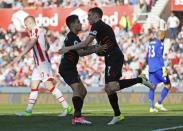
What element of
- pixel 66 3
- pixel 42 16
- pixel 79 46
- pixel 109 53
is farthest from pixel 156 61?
pixel 66 3

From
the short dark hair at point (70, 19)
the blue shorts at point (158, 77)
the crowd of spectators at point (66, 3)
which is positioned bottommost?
the blue shorts at point (158, 77)

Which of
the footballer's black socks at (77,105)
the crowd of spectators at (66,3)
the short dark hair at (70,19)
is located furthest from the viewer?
the crowd of spectators at (66,3)

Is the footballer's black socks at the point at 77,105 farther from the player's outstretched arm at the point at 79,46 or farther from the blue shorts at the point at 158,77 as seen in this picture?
the blue shorts at the point at 158,77

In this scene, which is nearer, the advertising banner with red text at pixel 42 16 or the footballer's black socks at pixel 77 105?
the footballer's black socks at pixel 77 105

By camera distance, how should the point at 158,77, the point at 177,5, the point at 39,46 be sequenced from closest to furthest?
the point at 39,46 → the point at 158,77 → the point at 177,5

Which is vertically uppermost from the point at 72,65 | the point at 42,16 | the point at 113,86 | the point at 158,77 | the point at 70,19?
the point at 70,19

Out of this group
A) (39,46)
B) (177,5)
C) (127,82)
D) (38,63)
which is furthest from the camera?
(177,5)

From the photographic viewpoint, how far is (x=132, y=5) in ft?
112

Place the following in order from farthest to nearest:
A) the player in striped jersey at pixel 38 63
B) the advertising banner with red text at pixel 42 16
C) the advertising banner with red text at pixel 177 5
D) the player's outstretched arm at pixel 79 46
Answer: the advertising banner with red text at pixel 42 16 < the advertising banner with red text at pixel 177 5 < the player in striped jersey at pixel 38 63 < the player's outstretched arm at pixel 79 46

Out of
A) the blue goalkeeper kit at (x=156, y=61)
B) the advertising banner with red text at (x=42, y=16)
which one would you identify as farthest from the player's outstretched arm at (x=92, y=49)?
the advertising banner with red text at (x=42, y=16)

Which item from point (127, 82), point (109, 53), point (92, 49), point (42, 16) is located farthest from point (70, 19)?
point (42, 16)

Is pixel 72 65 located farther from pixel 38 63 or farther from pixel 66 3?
pixel 66 3

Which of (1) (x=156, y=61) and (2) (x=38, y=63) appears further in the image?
(1) (x=156, y=61)

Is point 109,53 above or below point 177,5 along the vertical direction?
below
